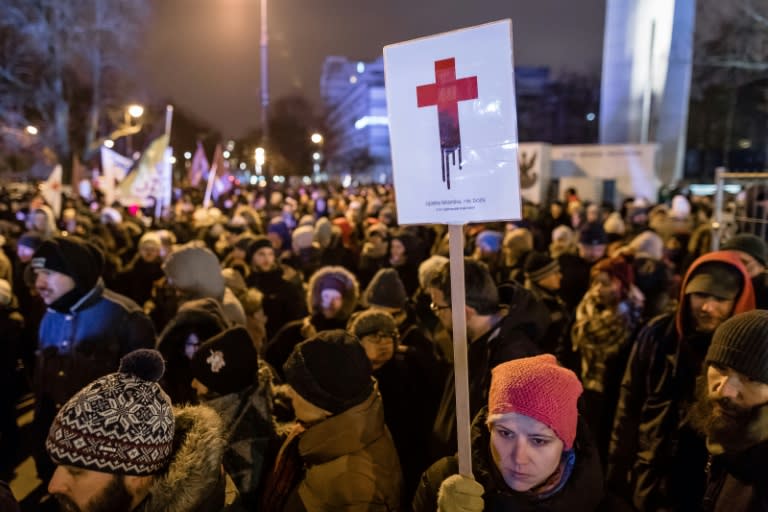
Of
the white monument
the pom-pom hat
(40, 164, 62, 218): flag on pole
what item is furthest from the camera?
the white monument

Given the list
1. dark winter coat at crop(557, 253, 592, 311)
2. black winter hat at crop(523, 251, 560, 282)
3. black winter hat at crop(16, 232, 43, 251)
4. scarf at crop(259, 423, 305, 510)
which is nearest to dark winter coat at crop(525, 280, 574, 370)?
black winter hat at crop(523, 251, 560, 282)

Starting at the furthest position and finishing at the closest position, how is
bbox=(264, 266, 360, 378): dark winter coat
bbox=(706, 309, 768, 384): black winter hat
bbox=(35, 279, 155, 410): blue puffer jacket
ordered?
bbox=(264, 266, 360, 378): dark winter coat
bbox=(35, 279, 155, 410): blue puffer jacket
bbox=(706, 309, 768, 384): black winter hat

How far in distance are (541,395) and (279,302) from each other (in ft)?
13.4

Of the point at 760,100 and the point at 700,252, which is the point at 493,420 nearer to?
the point at 700,252

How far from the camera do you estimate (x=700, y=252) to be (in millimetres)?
7301

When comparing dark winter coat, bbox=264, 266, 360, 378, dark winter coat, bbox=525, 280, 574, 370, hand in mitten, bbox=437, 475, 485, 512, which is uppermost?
hand in mitten, bbox=437, 475, 485, 512

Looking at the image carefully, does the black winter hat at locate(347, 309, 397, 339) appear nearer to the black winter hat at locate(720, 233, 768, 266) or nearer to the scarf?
the scarf

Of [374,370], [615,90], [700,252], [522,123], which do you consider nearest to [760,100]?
[615,90]

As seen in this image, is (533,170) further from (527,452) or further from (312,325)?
(527,452)

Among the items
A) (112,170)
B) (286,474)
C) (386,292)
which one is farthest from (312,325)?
(112,170)

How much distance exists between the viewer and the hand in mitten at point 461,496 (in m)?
1.91

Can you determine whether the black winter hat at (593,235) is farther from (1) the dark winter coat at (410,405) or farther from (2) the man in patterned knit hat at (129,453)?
(2) the man in patterned knit hat at (129,453)

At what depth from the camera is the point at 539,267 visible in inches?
211

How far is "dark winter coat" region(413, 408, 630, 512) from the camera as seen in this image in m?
1.96
